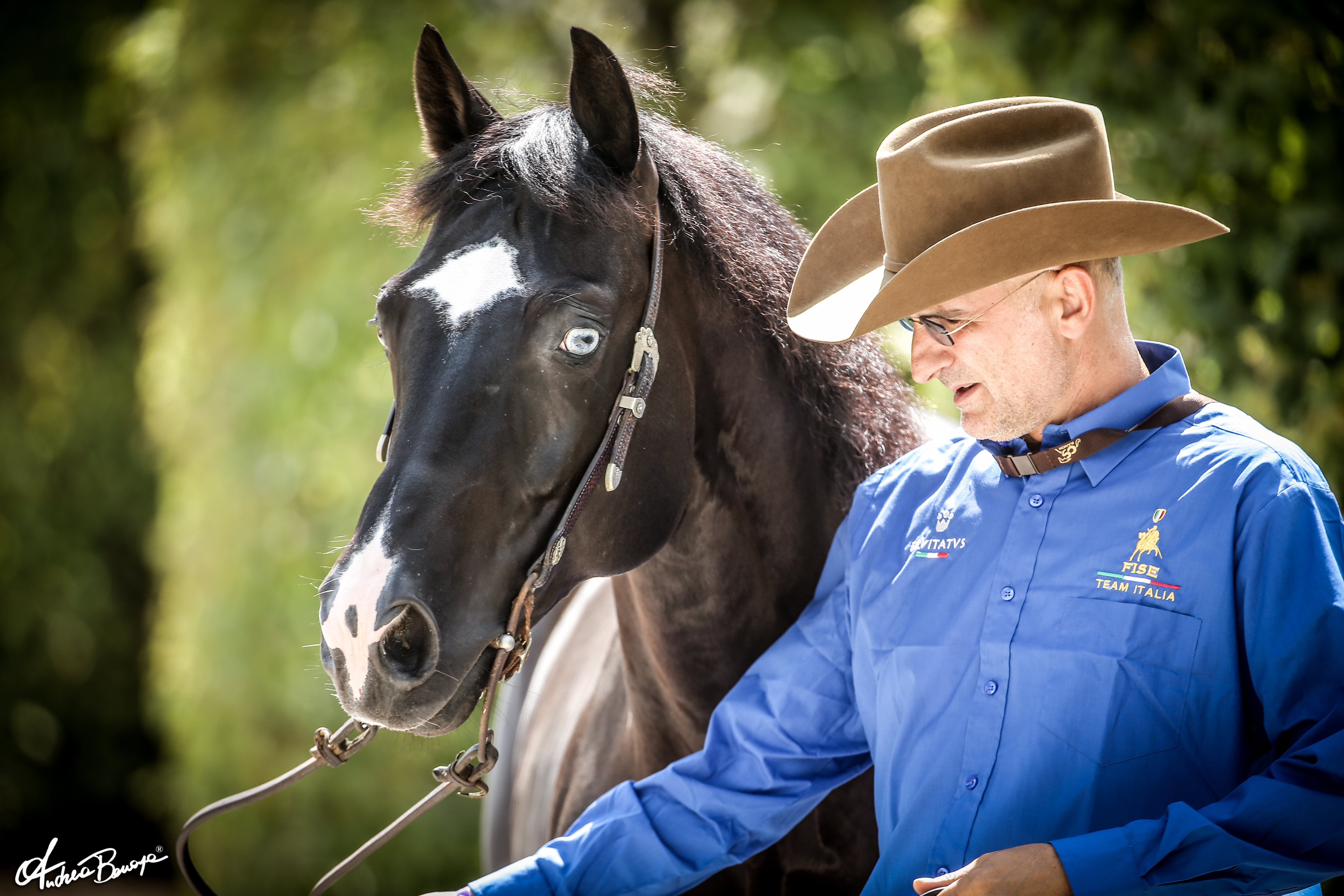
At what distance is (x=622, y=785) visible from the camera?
1.72m

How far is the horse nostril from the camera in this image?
4.90ft

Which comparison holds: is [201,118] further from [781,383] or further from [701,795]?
[701,795]

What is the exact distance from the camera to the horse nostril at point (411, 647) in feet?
4.90

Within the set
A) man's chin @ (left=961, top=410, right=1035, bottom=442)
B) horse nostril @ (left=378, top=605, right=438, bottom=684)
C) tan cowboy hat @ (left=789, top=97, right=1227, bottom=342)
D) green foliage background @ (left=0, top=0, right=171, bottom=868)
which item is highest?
green foliage background @ (left=0, top=0, right=171, bottom=868)

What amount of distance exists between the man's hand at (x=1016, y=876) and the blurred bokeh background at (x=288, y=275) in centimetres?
223

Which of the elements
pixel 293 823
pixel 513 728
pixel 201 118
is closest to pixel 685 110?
pixel 201 118

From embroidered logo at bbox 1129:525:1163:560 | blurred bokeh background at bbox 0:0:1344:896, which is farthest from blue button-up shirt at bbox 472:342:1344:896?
blurred bokeh background at bbox 0:0:1344:896

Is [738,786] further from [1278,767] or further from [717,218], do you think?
[717,218]

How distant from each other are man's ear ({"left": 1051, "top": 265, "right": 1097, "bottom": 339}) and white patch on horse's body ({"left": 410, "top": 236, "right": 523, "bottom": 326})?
0.83 m

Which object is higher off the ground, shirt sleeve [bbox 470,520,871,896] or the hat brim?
the hat brim

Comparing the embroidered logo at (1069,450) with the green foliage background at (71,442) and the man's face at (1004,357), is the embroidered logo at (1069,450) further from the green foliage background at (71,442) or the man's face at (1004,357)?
the green foliage background at (71,442)

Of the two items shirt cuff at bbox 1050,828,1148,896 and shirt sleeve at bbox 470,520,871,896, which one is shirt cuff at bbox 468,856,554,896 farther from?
shirt cuff at bbox 1050,828,1148,896

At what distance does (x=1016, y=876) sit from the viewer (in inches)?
50.1

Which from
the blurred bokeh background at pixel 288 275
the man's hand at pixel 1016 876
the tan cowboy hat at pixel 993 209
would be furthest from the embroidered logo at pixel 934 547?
the blurred bokeh background at pixel 288 275
